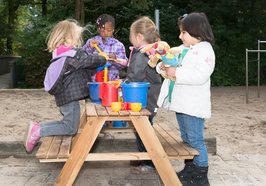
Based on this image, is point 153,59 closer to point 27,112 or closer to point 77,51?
point 77,51

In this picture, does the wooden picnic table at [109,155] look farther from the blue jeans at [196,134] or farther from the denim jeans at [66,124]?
the denim jeans at [66,124]

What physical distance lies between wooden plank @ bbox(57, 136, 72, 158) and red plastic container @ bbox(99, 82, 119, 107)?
1.46 ft

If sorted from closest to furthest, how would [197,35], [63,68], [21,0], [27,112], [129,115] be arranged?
1. [129,115]
2. [197,35]
3. [63,68]
4. [27,112]
5. [21,0]

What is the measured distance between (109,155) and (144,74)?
0.86 metres

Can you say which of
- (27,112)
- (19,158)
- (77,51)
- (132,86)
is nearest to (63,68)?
(77,51)

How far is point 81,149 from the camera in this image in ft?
10.7

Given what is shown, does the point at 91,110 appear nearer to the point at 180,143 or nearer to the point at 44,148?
the point at 44,148

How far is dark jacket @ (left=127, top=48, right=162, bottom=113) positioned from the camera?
386 centimetres

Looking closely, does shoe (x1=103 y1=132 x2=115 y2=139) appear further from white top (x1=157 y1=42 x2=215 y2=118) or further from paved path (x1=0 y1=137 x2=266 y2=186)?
white top (x1=157 y1=42 x2=215 y2=118)

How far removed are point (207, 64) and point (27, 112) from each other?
5062 mm

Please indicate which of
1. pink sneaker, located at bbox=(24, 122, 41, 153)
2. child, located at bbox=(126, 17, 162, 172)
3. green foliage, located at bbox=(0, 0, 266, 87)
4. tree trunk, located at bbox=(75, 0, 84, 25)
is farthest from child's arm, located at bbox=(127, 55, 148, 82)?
green foliage, located at bbox=(0, 0, 266, 87)

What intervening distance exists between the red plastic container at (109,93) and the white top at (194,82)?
17.5 inches

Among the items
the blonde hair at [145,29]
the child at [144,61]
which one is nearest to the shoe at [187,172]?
the child at [144,61]

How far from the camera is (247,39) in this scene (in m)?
15.5
